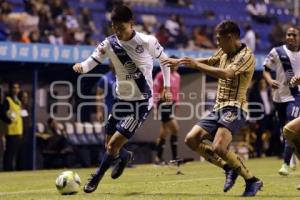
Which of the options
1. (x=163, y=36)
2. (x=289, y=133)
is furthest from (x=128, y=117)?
(x=163, y=36)

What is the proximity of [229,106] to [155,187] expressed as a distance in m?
2.07

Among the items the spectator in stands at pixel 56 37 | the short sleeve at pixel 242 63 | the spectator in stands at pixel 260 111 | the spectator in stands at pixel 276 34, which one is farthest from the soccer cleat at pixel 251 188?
the spectator in stands at pixel 276 34

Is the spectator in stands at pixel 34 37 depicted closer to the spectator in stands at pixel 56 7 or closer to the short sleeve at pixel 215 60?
the spectator in stands at pixel 56 7

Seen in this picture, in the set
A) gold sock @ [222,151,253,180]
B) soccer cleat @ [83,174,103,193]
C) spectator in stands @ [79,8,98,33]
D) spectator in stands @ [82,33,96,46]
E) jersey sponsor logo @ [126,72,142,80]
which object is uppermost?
spectator in stands @ [79,8,98,33]

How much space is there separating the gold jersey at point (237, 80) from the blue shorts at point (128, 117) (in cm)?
111

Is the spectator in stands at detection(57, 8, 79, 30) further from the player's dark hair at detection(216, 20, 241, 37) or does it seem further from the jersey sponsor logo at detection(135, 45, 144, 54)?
the player's dark hair at detection(216, 20, 241, 37)

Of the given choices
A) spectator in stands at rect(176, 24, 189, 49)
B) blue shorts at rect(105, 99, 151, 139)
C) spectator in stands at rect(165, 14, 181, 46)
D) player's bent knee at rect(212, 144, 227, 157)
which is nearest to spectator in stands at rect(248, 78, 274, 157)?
spectator in stands at rect(176, 24, 189, 49)

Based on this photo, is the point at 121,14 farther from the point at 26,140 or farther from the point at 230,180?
the point at 26,140

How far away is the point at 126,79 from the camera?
36.5 feet

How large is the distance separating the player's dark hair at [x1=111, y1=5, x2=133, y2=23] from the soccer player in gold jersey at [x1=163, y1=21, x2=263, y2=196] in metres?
1.11

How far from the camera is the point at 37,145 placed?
762 inches

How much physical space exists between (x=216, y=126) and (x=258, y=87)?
41.9ft

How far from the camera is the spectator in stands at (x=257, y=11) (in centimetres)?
3141

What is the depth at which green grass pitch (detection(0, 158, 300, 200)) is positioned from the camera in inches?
402
